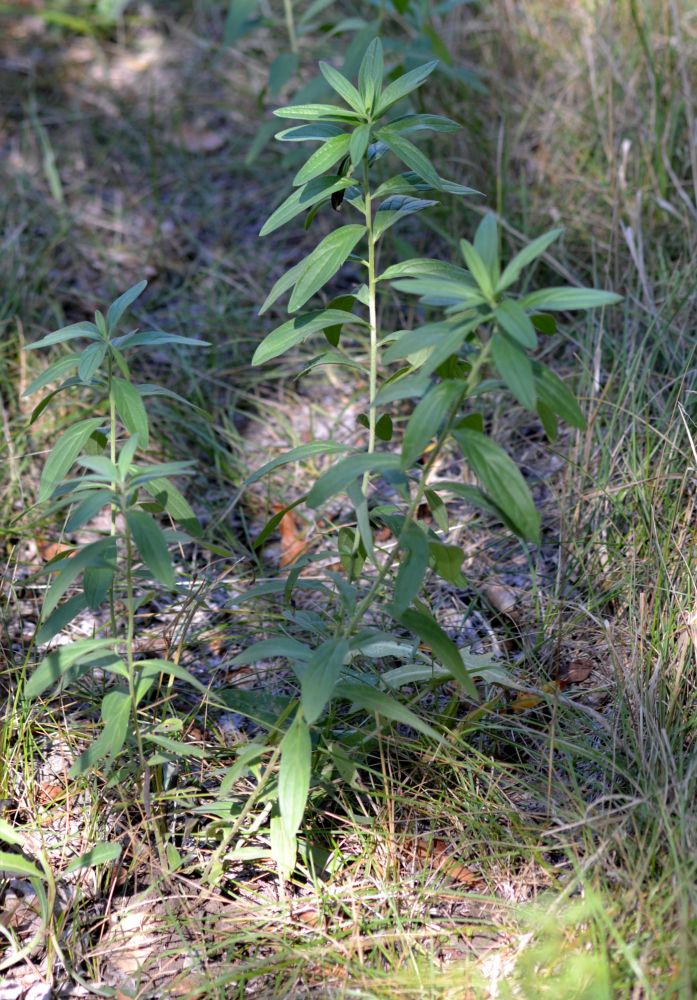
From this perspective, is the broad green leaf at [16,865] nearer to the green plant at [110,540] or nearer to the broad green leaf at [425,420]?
the green plant at [110,540]

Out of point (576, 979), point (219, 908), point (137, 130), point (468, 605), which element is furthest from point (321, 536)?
point (137, 130)

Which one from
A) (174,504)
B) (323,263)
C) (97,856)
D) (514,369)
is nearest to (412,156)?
(323,263)

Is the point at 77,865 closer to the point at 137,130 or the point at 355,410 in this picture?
the point at 355,410

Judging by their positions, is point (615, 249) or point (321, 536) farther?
point (615, 249)

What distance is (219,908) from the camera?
1730 millimetres

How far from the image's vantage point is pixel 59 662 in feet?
5.02

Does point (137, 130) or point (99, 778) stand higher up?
point (137, 130)

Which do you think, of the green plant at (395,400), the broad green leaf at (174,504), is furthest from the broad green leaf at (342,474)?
the broad green leaf at (174,504)

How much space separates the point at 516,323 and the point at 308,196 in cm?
51

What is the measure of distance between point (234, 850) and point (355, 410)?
1.65 metres

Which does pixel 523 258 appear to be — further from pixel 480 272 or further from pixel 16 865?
pixel 16 865

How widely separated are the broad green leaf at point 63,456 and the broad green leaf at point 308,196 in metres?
0.45

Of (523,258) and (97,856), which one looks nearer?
(523,258)

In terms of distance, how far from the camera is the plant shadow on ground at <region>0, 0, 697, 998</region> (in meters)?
1.59
